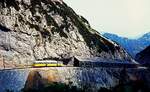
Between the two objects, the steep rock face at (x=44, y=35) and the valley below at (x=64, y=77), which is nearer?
the valley below at (x=64, y=77)

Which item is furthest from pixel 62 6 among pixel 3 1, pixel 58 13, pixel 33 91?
pixel 33 91

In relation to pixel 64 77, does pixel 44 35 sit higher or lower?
higher

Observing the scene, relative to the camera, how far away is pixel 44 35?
96.6 metres

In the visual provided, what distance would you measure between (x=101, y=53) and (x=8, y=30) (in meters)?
30.0

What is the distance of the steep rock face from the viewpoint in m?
85.6

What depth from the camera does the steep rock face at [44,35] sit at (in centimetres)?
8562

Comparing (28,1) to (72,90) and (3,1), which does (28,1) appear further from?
(72,90)

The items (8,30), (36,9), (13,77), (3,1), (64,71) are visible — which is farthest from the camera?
(36,9)

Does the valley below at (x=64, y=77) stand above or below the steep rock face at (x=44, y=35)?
below

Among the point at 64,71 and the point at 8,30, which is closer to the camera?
the point at 64,71

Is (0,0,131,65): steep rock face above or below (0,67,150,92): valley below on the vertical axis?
above

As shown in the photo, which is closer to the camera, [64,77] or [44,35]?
[64,77]

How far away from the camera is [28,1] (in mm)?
103188

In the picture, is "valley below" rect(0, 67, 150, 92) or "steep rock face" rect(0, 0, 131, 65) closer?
"valley below" rect(0, 67, 150, 92)
